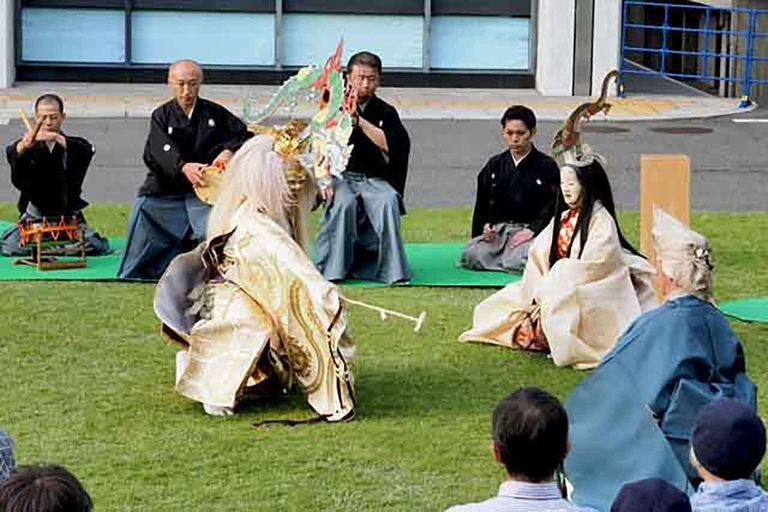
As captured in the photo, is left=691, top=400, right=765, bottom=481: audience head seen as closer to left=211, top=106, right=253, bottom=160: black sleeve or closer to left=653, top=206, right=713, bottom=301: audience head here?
left=653, top=206, right=713, bottom=301: audience head

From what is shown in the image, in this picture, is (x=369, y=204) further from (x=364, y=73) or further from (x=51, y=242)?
(x=51, y=242)

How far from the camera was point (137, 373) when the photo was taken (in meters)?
8.43

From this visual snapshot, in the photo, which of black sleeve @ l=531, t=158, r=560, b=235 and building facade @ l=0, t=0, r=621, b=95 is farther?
building facade @ l=0, t=0, r=621, b=95

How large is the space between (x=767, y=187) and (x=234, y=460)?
→ 8.75 m

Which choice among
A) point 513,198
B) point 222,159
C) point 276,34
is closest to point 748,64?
point 276,34

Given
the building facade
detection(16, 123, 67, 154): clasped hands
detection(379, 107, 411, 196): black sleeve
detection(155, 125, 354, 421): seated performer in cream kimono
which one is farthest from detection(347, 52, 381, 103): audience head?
the building facade

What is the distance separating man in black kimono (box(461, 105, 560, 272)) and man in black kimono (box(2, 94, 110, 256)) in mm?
2620

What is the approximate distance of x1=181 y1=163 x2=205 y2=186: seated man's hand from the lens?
10.3 metres

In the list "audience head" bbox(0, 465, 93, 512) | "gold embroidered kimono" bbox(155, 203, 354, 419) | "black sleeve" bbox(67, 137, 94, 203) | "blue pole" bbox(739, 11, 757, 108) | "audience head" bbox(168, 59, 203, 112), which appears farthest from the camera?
"blue pole" bbox(739, 11, 757, 108)

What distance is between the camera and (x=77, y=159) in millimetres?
11227

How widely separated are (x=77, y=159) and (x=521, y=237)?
9.70 feet

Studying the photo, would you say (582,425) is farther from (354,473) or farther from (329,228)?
(329,228)

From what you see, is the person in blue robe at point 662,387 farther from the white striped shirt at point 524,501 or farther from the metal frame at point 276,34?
the metal frame at point 276,34

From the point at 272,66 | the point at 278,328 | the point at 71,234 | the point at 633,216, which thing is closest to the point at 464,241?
the point at 633,216
